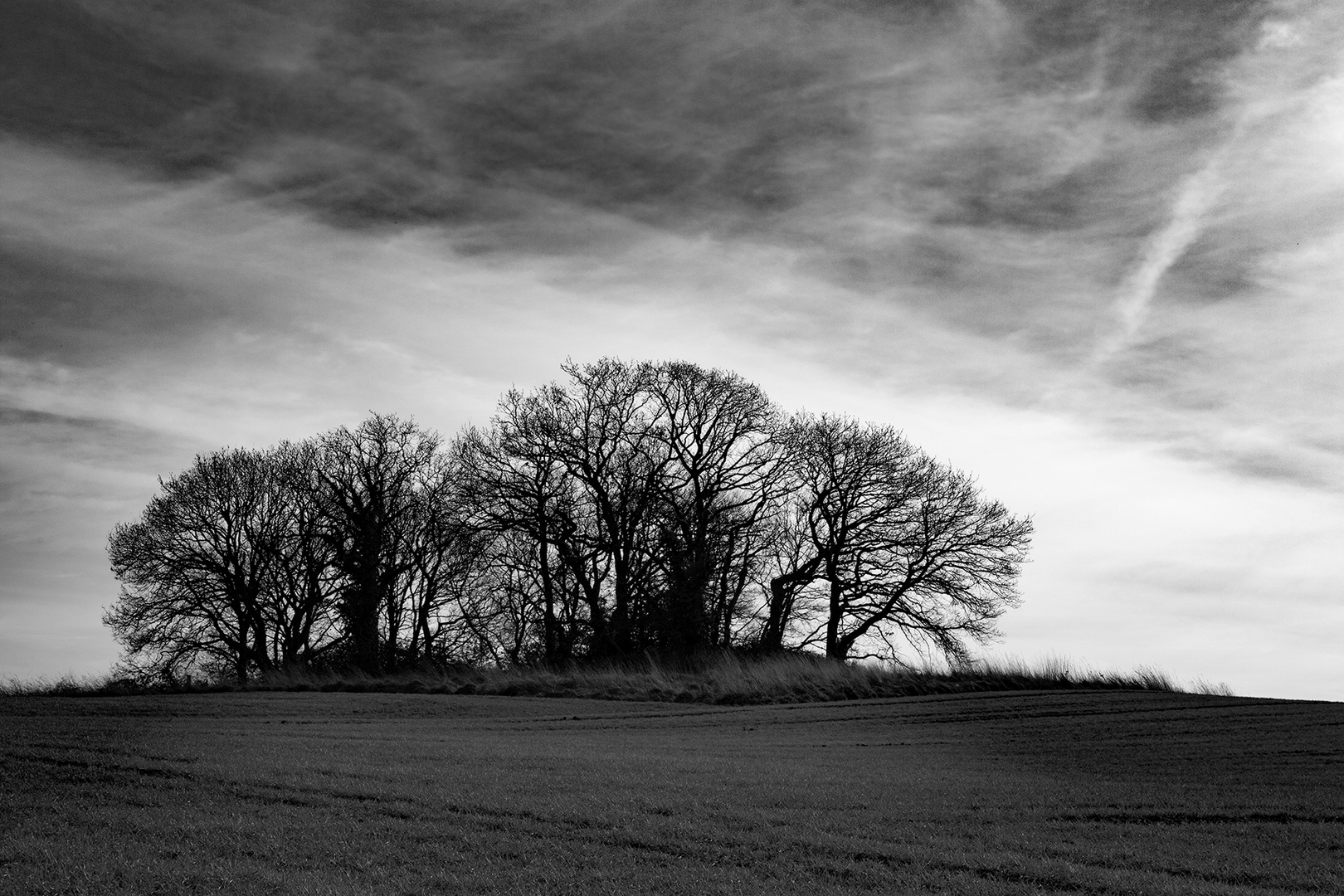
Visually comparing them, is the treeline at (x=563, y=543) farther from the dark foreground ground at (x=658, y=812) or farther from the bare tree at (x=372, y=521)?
the dark foreground ground at (x=658, y=812)

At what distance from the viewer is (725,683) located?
1094 inches

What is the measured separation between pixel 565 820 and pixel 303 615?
125 feet

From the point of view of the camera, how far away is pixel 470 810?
8.62 metres

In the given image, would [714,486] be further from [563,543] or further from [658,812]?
[658,812]

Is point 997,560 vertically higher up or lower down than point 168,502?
lower down

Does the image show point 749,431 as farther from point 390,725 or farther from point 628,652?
point 390,725

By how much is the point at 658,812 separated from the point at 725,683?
19439mm

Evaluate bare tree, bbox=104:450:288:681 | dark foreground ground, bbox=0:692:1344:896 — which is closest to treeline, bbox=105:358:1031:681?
bare tree, bbox=104:450:288:681

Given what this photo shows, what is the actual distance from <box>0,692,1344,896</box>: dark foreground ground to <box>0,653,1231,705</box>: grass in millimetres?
10485

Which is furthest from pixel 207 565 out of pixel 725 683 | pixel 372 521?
pixel 725 683

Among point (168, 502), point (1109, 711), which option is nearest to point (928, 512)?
point (1109, 711)

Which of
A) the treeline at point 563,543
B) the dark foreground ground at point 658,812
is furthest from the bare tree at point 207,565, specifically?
the dark foreground ground at point 658,812

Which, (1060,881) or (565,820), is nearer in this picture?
(1060,881)

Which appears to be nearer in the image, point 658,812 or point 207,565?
point 658,812
